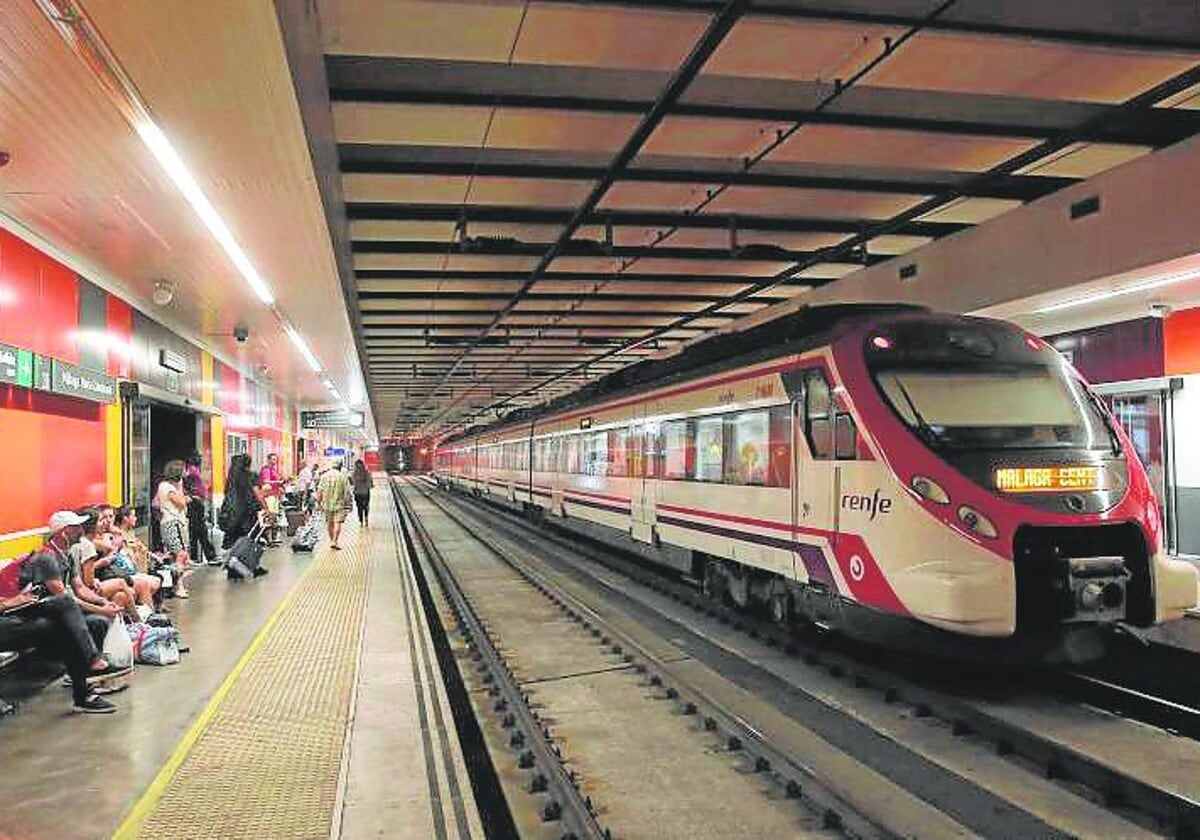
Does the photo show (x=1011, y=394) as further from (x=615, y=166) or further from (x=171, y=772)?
(x=171, y=772)

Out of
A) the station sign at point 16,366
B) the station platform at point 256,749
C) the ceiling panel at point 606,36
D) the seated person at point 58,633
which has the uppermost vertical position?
the ceiling panel at point 606,36

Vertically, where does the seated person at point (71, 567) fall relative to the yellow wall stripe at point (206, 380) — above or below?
below

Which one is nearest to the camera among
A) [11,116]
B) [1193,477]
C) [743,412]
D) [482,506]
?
[11,116]

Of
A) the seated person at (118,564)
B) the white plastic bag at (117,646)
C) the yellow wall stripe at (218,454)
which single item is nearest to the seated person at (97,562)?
→ the seated person at (118,564)

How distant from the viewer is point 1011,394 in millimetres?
6180

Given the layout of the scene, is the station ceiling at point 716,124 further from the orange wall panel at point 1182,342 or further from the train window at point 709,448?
the orange wall panel at point 1182,342

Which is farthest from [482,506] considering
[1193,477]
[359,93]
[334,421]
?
[359,93]

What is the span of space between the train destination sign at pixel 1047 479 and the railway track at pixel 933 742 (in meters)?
1.38

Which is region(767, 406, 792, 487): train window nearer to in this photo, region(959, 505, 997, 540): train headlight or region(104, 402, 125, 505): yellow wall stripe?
region(959, 505, 997, 540): train headlight

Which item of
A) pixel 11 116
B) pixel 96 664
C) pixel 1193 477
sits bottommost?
pixel 96 664

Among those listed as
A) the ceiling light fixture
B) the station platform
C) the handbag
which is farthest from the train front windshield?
the ceiling light fixture

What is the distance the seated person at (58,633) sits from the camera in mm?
5508

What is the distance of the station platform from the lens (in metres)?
3.88

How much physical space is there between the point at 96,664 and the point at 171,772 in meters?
1.86
